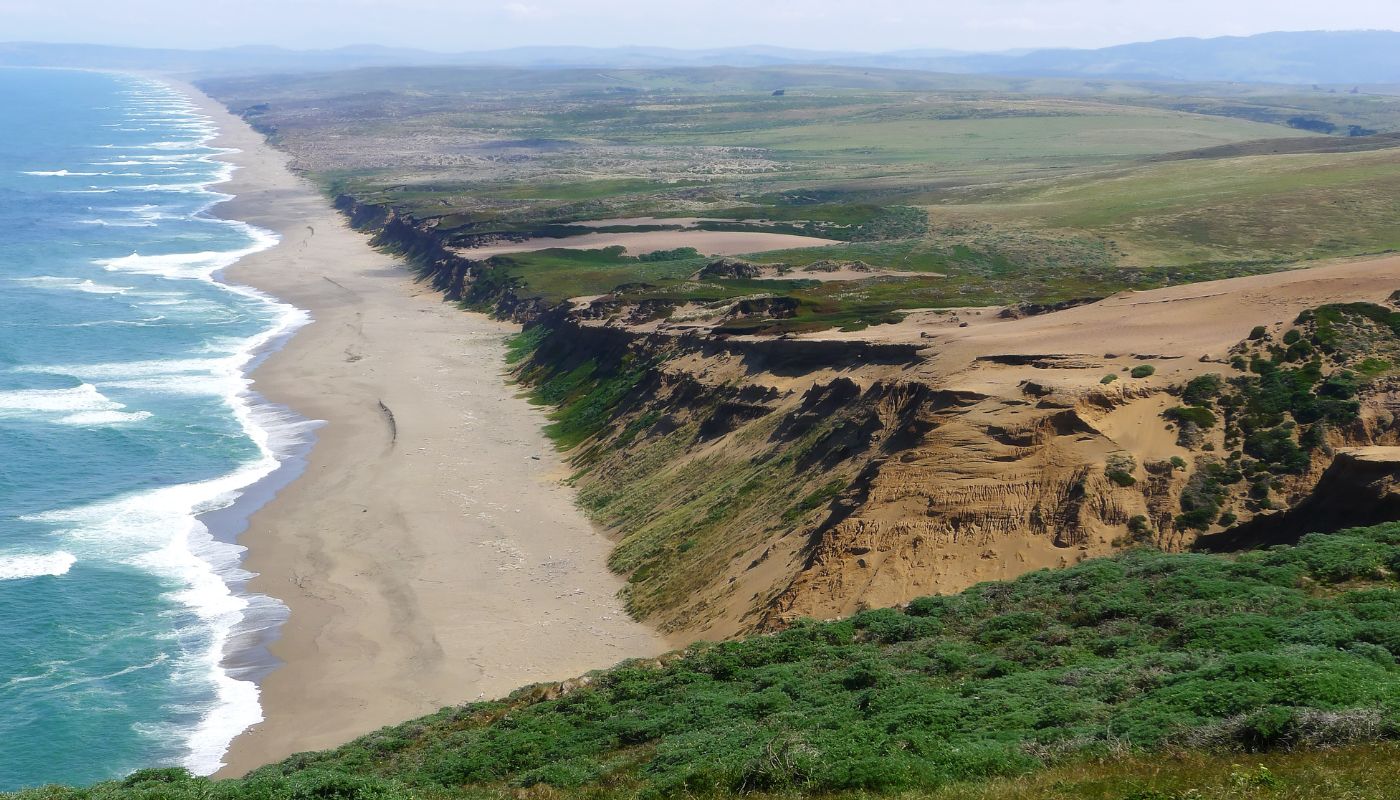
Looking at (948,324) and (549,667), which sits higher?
(948,324)

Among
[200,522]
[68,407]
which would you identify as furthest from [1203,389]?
[68,407]

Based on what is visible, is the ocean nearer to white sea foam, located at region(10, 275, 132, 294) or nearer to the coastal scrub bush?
white sea foam, located at region(10, 275, 132, 294)

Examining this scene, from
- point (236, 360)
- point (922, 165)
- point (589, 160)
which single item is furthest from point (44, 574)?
point (589, 160)

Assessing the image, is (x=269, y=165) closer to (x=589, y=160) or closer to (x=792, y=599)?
(x=589, y=160)

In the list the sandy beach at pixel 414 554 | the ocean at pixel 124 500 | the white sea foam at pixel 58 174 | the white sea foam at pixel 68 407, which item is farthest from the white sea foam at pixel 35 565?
the white sea foam at pixel 58 174

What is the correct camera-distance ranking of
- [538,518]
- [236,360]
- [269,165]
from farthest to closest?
[269,165] → [236,360] → [538,518]

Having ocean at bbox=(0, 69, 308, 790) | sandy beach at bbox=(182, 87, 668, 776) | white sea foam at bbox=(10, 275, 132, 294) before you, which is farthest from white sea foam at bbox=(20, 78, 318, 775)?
white sea foam at bbox=(10, 275, 132, 294)

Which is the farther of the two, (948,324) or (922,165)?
(922,165)

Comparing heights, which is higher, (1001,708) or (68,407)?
(1001,708)

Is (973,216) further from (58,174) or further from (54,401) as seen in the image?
(58,174)
